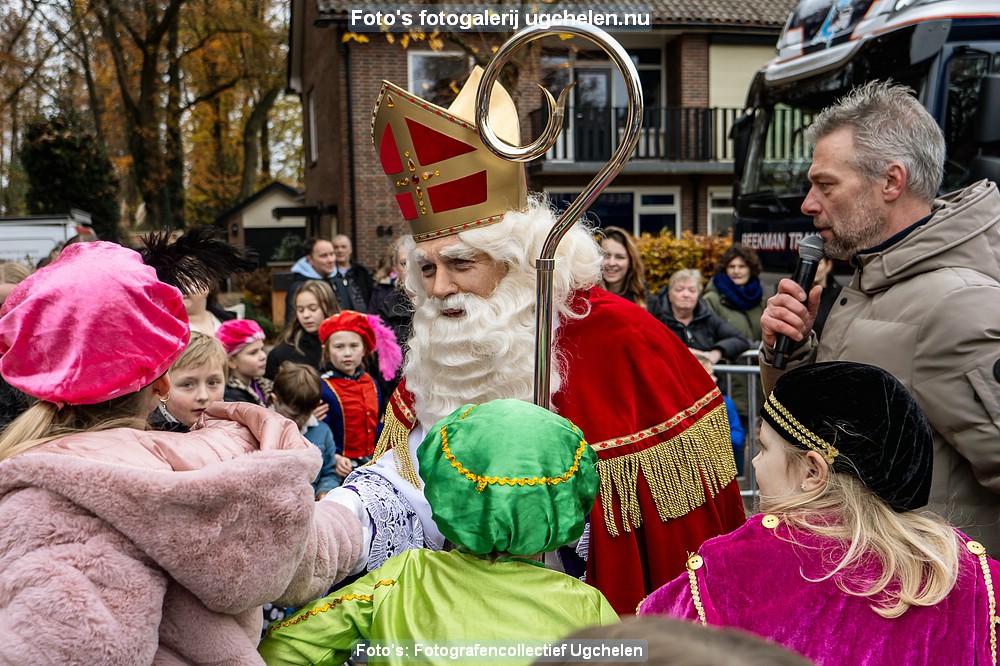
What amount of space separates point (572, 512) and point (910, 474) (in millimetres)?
687

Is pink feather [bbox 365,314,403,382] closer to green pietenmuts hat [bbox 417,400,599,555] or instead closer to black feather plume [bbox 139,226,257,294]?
black feather plume [bbox 139,226,257,294]

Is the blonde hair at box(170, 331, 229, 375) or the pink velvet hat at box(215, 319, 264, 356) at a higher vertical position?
the blonde hair at box(170, 331, 229, 375)

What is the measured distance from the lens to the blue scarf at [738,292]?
7098 millimetres

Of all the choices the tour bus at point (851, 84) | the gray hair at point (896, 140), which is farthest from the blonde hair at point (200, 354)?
the tour bus at point (851, 84)

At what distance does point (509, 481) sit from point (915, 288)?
54.9 inches

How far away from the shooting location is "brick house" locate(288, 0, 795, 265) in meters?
18.1

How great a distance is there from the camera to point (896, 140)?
104 inches

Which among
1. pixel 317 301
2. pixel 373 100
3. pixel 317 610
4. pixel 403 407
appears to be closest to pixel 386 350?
pixel 317 301

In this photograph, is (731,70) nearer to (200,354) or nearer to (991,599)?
(200,354)

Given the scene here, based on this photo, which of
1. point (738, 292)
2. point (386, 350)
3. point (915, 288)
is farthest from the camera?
point (738, 292)

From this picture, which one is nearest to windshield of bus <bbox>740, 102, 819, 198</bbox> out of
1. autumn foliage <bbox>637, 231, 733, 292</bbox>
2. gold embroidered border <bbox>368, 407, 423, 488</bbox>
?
autumn foliage <bbox>637, 231, 733, 292</bbox>

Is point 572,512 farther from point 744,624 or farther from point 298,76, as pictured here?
point 298,76

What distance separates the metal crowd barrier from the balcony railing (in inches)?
542

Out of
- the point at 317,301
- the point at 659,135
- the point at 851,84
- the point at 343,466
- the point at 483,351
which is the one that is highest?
the point at 659,135
